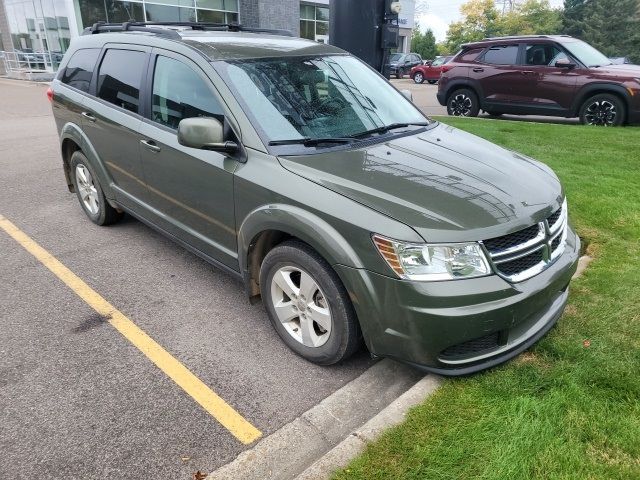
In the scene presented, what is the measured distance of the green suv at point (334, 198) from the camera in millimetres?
2471

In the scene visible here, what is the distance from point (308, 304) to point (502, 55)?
31.6 ft

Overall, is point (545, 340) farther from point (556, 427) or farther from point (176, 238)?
point (176, 238)

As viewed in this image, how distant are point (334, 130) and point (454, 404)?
1.78m

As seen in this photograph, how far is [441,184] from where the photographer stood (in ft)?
9.10

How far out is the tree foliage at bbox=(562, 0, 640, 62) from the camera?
53500mm

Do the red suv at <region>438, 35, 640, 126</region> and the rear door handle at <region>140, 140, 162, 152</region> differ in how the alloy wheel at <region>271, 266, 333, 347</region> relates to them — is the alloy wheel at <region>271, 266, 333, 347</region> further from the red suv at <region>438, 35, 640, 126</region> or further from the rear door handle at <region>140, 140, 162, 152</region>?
the red suv at <region>438, 35, 640, 126</region>

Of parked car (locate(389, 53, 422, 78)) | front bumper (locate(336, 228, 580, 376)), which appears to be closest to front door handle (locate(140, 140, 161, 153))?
front bumper (locate(336, 228, 580, 376))

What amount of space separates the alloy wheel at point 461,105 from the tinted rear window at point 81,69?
8.61m

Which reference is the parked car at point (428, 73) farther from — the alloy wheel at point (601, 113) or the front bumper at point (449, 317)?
the front bumper at point (449, 317)

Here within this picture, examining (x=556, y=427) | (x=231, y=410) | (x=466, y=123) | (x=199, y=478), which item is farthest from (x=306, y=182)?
(x=466, y=123)

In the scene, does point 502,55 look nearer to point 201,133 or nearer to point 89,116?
point 89,116

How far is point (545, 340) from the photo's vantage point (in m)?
3.02

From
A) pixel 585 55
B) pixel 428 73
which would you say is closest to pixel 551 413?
pixel 585 55

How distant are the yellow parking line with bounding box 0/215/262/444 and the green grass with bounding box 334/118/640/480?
64 centimetres
